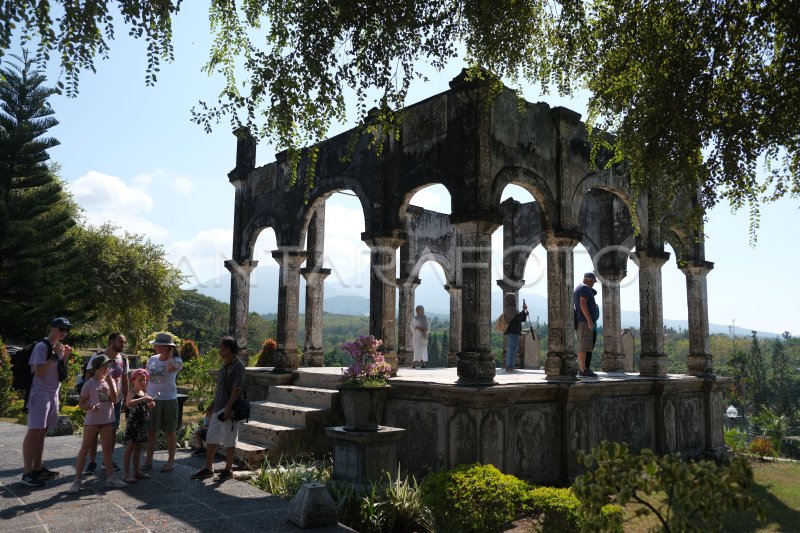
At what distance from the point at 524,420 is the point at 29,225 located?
19.5 meters

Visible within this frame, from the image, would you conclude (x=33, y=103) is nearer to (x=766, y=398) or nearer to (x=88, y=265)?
(x=88, y=265)

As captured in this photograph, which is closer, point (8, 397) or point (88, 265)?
point (8, 397)

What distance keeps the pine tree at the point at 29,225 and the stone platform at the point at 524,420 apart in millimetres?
14751

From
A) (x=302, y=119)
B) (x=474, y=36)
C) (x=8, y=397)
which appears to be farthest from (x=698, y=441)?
(x=8, y=397)

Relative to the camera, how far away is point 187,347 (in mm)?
22578

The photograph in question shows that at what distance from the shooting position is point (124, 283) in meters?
26.0

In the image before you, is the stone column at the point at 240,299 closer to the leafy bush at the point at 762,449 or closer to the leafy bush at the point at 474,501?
the leafy bush at the point at 474,501

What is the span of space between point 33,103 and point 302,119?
67.7ft

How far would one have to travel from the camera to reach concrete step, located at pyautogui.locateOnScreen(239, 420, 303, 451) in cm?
816

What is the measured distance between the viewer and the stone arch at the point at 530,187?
823 cm

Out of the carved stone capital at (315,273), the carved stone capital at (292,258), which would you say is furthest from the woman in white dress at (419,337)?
the carved stone capital at (292,258)

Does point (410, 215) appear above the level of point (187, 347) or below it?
above

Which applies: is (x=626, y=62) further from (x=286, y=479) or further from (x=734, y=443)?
(x=734, y=443)

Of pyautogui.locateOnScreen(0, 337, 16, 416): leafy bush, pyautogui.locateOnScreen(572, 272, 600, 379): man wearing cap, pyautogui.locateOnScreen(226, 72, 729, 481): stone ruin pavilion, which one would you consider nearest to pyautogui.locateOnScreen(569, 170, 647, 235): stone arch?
pyautogui.locateOnScreen(226, 72, 729, 481): stone ruin pavilion
